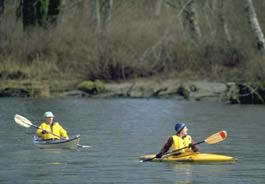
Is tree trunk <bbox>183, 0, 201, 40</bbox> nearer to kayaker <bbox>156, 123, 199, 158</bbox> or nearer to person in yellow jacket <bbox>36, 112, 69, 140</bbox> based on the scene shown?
person in yellow jacket <bbox>36, 112, 69, 140</bbox>

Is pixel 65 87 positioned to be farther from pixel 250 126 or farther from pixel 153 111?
pixel 250 126

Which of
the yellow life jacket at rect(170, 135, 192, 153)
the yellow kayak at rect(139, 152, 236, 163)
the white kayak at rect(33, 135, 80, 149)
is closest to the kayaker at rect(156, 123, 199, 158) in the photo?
the yellow life jacket at rect(170, 135, 192, 153)

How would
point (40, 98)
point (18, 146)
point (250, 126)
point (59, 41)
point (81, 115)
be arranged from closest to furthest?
point (18, 146) → point (250, 126) → point (81, 115) → point (40, 98) → point (59, 41)

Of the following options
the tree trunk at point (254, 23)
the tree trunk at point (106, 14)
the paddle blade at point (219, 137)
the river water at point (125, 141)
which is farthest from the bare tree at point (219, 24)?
the paddle blade at point (219, 137)

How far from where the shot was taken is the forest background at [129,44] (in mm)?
50125

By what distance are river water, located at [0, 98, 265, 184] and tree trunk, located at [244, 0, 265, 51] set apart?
10.5 ft

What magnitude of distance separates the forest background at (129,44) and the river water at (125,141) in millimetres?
3683

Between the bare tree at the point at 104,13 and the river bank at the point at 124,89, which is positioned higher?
the bare tree at the point at 104,13

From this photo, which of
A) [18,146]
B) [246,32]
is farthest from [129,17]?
[18,146]

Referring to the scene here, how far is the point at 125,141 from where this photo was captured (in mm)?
31797

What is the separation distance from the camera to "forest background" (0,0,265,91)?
164ft

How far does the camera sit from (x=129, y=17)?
2185 inches

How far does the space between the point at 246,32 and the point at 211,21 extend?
426 centimetres

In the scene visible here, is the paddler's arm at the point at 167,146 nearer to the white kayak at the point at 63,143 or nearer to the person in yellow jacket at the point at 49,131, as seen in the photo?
the white kayak at the point at 63,143
